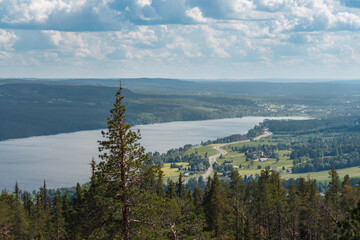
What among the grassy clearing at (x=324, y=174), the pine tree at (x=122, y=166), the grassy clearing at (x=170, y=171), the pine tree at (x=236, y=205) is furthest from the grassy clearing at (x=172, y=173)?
the pine tree at (x=122, y=166)

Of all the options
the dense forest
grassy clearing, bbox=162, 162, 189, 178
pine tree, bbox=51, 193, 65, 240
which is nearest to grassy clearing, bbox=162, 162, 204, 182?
grassy clearing, bbox=162, 162, 189, 178

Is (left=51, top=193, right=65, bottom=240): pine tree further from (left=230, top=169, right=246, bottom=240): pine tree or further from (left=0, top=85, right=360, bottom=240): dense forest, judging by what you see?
(left=230, top=169, right=246, bottom=240): pine tree

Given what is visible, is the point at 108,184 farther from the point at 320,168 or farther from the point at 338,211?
the point at 320,168

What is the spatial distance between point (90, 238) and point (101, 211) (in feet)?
4.63

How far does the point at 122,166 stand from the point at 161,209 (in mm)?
3518

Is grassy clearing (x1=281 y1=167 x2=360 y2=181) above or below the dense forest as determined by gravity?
below

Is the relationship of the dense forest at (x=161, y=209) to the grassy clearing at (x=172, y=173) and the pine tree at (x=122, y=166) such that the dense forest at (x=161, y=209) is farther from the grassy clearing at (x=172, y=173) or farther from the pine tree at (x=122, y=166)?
the grassy clearing at (x=172, y=173)

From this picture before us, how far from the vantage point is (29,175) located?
174 meters

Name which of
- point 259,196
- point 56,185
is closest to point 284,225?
point 259,196

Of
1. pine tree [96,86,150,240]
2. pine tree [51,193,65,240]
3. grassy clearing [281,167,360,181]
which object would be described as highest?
pine tree [96,86,150,240]

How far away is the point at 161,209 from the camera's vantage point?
26.0m

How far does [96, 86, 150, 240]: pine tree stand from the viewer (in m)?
24.2

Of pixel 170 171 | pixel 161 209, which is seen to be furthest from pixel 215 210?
pixel 170 171

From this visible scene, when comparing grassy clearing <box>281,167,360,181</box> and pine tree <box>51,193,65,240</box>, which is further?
grassy clearing <box>281,167,360,181</box>
